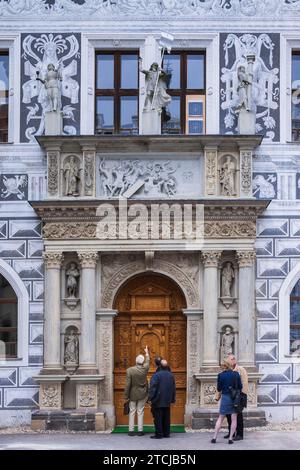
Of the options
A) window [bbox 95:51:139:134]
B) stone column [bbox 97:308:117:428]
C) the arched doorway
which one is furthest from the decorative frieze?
stone column [bbox 97:308:117:428]

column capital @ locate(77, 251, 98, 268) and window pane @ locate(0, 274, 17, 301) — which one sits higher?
column capital @ locate(77, 251, 98, 268)

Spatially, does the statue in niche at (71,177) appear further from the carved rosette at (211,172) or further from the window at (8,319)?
the carved rosette at (211,172)

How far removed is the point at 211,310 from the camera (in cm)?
2055

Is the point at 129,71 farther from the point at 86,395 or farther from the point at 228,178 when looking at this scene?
the point at 86,395

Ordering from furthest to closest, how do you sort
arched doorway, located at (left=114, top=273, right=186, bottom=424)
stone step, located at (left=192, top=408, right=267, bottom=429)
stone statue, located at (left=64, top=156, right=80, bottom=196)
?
arched doorway, located at (left=114, top=273, right=186, bottom=424), stone statue, located at (left=64, top=156, right=80, bottom=196), stone step, located at (left=192, top=408, right=267, bottom=429)

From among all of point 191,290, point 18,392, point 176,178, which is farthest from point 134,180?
point 18,392

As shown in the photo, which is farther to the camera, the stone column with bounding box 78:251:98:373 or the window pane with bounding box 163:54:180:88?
the window pane with bounding box 163:54:180:88

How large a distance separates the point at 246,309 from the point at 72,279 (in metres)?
3.21

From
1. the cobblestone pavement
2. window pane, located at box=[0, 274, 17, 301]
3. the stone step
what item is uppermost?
window pane, located at box=[0, 274, 17, 301]

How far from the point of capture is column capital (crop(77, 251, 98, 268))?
810 inches

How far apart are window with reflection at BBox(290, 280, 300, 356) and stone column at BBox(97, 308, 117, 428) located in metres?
3.26

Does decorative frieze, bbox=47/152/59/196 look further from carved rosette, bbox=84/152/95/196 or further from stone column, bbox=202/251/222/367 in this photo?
stone column, bbox=202/251/222/367

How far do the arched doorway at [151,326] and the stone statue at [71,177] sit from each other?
1996 millimetres

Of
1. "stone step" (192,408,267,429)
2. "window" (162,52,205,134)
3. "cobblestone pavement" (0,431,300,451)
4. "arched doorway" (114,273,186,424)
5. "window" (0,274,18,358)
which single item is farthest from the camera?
"window" (162,52,205,134)
